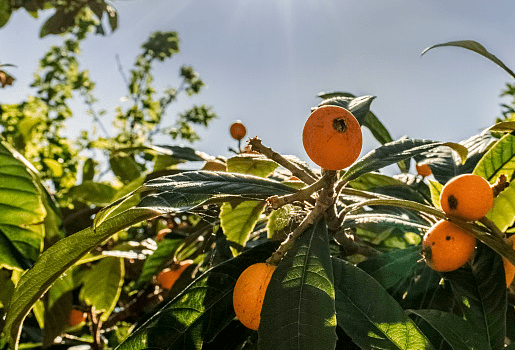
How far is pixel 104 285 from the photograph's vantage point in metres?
2.16

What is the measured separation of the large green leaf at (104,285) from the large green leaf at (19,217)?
89cm

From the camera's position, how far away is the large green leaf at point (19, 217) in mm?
1238

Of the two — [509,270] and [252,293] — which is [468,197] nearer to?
[509,270]

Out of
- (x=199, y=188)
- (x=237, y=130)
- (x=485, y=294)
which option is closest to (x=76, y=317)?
(x=237, y=130)

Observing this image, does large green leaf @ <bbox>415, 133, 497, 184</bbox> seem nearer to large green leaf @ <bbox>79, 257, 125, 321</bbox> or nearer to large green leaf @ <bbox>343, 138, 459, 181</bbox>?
large green leaf @ <bbox>343, 138, 459, 181</bbox>

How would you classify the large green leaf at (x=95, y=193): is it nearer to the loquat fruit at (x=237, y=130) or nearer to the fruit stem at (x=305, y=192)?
the loquat fruit at (x=237, y=130)

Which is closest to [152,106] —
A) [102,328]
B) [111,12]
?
[111,12]

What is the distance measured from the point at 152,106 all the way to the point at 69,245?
18.9 ft

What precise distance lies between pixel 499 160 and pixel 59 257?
1.29 metres

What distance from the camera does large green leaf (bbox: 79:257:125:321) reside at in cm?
215

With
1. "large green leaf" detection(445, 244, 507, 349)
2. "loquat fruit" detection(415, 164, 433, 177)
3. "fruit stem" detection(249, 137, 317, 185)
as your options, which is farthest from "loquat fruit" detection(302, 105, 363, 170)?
"loquat fruit" detection(415, 164, 433, 177)

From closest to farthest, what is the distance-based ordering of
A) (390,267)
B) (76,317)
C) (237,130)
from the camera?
(390,267) < (237,130) < (76,317)

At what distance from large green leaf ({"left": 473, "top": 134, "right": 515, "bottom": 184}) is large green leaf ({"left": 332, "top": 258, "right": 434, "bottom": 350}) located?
731 mm

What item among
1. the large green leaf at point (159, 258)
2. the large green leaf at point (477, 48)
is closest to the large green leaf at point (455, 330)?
the large green leaf at point (477, 48)
